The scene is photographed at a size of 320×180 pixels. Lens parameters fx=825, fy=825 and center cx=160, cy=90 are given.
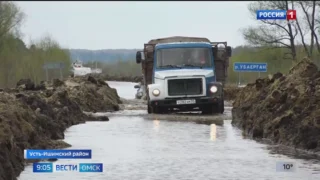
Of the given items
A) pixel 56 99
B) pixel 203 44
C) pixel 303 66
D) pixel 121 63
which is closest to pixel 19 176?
pixel 303 66

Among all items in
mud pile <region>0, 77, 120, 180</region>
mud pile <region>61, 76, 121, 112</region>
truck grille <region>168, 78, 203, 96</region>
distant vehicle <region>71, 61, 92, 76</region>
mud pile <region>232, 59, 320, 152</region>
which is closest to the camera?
mud pile <region>0, 77, 120, 180</region>

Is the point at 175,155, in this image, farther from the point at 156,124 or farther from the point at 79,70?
the point at 79,70

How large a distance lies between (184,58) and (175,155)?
14244mm

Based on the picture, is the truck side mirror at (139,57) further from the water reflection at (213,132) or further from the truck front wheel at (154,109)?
the water reflection at (213,132)

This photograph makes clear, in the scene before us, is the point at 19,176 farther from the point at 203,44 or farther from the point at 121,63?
the point at 121,63

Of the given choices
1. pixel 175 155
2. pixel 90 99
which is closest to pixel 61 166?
pixel 175 155

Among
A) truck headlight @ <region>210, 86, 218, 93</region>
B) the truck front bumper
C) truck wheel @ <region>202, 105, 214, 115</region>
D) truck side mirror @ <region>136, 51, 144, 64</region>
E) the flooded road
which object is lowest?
the flooded road

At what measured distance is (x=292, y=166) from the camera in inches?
661

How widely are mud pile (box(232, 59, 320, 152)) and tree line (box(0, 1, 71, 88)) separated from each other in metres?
28.3

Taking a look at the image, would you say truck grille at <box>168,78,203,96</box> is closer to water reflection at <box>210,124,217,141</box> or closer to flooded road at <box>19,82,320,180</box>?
water reflection at <box>210,124,217,141</box>

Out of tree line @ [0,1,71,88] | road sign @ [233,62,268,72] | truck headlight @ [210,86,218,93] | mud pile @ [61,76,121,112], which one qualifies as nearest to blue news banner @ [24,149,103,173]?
truck headlight @ [210,86,218,93]

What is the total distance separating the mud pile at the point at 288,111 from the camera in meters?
20.1

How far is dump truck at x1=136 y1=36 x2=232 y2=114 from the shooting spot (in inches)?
1260

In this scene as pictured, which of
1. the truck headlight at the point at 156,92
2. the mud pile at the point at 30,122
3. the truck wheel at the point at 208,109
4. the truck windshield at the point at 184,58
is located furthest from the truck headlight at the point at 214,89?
the mud pile at the point at 30,122
